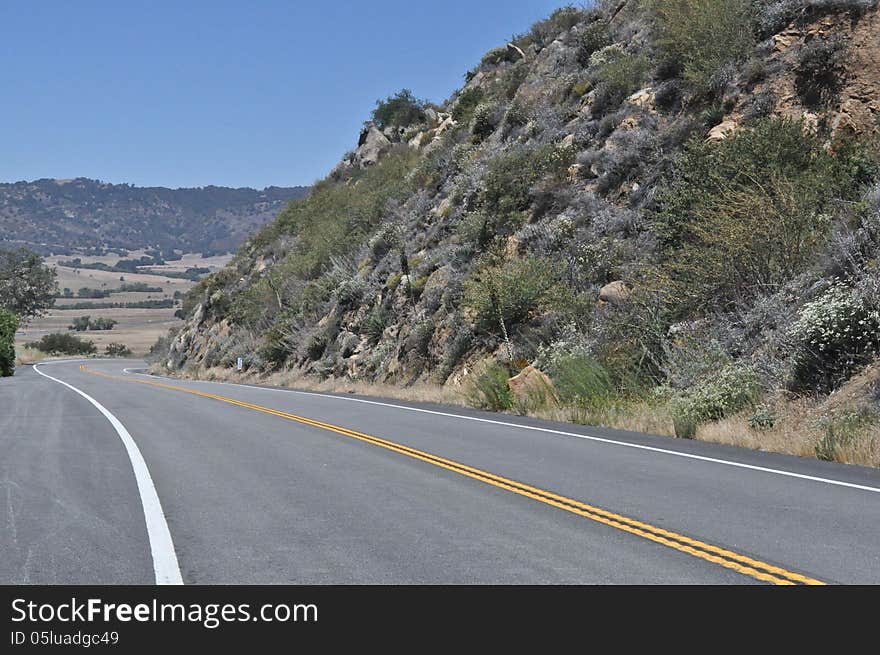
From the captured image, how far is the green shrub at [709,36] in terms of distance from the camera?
23.9 meters

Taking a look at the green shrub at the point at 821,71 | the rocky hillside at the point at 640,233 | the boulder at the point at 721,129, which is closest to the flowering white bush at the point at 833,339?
the rocky hillside at the point at 640,233

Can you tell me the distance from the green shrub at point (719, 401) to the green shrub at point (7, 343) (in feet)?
163

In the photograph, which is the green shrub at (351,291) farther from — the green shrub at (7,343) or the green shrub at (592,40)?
the green shrub at (7,343)

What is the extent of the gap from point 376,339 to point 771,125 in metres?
16.7

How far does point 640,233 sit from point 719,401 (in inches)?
358

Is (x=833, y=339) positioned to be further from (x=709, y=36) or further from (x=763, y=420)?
(x=709, y=36)

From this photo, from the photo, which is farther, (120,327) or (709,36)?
(120,327)

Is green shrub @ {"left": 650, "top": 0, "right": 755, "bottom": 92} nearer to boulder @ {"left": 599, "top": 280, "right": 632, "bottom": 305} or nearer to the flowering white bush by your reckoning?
boulder @ {"left": 599, "top": 280, "right": 632, "bottom": 305}

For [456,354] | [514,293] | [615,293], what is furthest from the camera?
[456,354]

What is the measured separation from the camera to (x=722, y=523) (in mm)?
7523

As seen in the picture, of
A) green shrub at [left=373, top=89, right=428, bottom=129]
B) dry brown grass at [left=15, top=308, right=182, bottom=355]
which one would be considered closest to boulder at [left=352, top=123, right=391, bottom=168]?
green shrub at [left=373, top=89, right=428, bottom=129]

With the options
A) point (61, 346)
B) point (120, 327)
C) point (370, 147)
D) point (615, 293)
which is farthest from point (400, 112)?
point (120, 327)

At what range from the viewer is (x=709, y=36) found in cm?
2483
